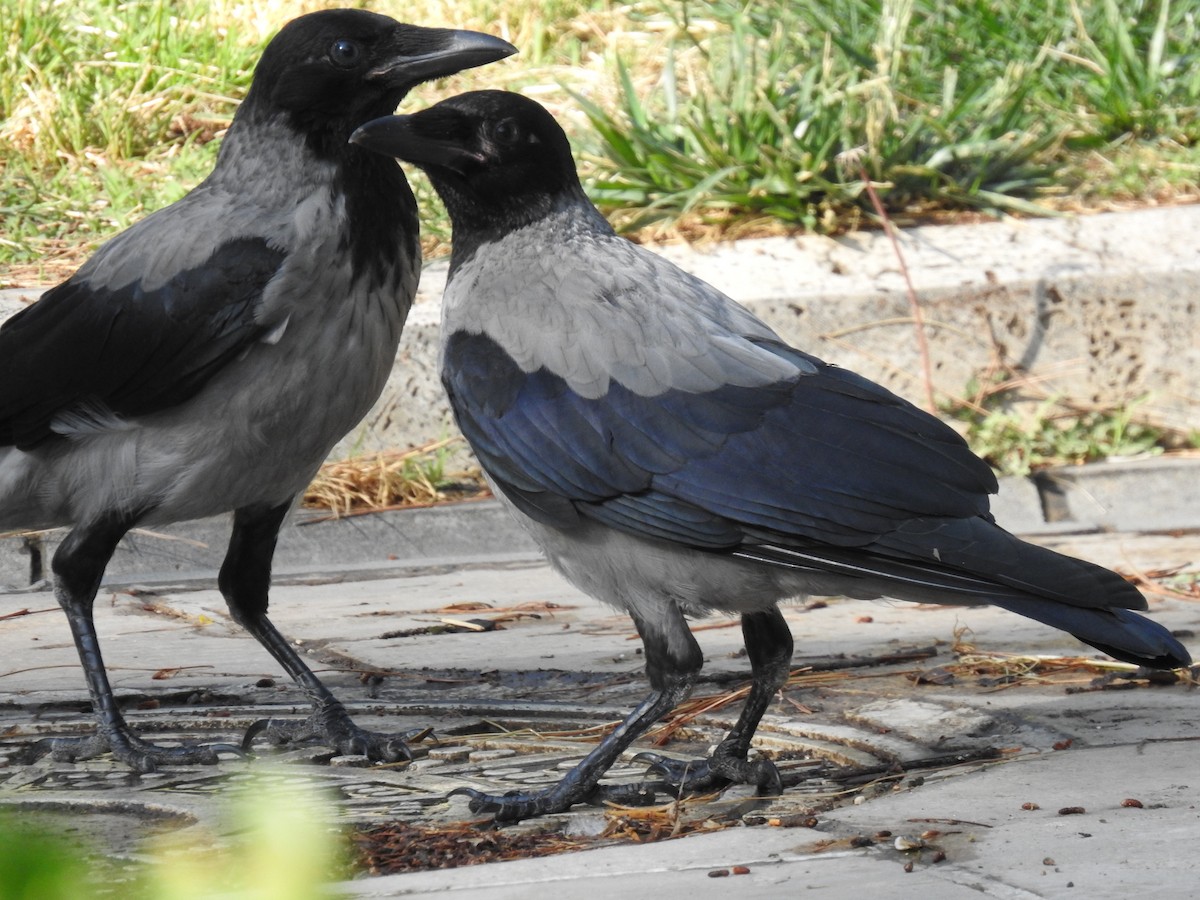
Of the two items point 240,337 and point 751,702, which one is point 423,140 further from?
point 751,702

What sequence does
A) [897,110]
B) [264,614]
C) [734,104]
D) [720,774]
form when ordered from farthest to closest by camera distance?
[897,110] → [734,104] → [264,614] → [720,774]

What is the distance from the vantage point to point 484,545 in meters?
6.05

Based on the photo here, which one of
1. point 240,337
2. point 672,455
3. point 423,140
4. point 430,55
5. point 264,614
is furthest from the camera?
point 264,614

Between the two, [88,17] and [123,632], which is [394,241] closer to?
[123,632]

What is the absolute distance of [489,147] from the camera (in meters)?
3.07

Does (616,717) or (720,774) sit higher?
(720,774)

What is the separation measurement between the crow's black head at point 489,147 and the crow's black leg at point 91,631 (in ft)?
3.44

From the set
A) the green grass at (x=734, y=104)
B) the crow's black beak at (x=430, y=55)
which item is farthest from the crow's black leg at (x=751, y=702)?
the green grass at (x=734, y=104)

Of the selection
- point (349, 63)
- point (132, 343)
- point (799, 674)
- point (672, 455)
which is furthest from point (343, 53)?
point (799, 674)

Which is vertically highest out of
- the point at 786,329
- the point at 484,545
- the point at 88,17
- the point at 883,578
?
the point at 88,17

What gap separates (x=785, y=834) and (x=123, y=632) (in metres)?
2.78

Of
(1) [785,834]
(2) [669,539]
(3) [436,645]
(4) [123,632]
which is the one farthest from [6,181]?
(1) [785,834]

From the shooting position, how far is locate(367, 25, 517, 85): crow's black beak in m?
3.38

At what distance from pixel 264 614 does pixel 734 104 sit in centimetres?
437
